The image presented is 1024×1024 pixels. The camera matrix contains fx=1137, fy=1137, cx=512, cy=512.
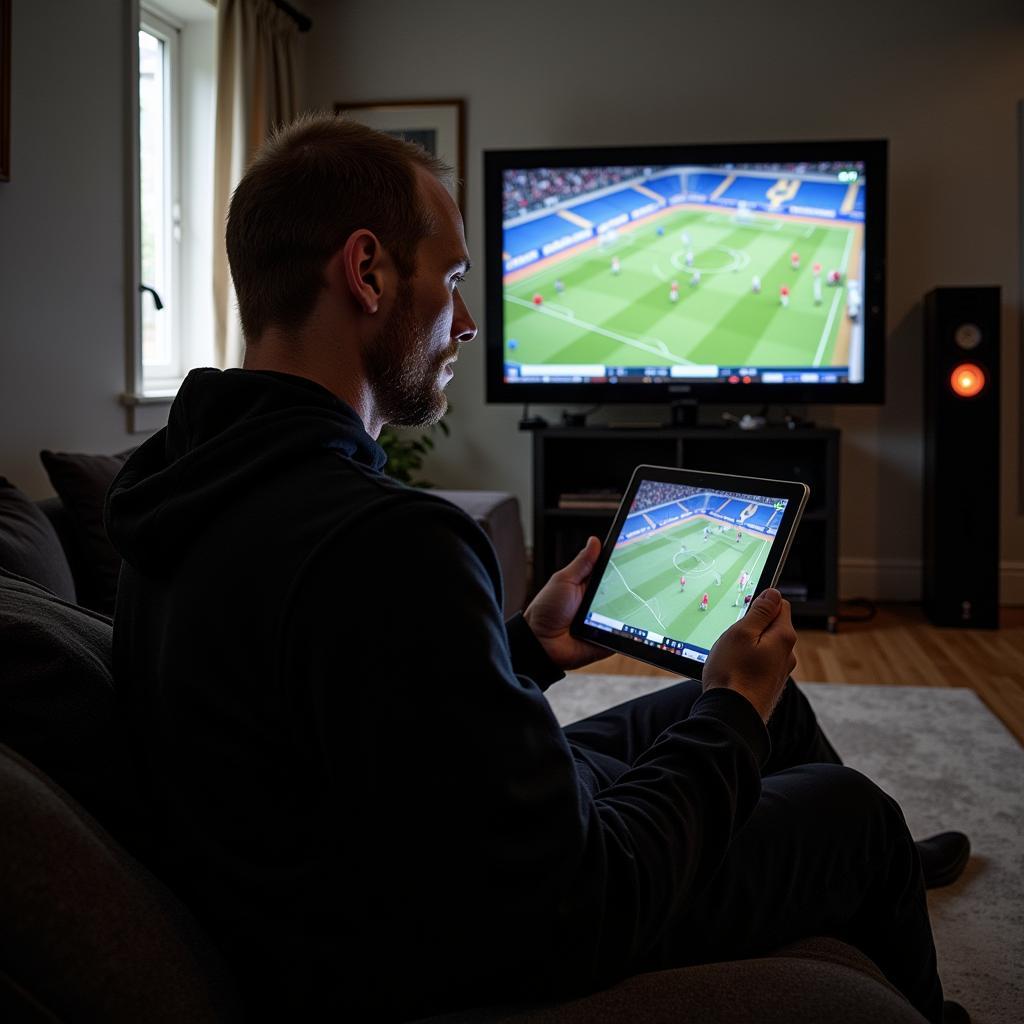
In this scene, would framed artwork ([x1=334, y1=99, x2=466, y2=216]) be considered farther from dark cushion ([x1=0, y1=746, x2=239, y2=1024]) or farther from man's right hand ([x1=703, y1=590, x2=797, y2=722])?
dark cushion ([x1=0, y1=746, x2=239, y2=1024])

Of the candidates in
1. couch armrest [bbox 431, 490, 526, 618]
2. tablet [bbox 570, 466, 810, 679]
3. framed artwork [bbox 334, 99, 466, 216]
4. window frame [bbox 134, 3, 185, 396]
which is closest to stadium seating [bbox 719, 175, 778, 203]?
framed artwork [bbox 334, 99, 466, 216]

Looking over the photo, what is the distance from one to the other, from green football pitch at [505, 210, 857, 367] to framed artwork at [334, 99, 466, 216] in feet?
2.39

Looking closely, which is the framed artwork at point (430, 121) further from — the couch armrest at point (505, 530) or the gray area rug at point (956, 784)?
the gray area rug at point (956, 784)

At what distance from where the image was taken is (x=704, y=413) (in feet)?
16.5

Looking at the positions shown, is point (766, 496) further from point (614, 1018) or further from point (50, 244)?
point (50, 244)

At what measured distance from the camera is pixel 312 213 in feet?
3.56

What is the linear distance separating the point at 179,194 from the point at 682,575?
3580 mm

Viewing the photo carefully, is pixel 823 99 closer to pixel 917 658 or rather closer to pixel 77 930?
pixel 917 658

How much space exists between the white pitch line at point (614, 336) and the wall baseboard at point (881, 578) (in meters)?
1.20

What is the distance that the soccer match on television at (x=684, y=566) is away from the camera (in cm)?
132

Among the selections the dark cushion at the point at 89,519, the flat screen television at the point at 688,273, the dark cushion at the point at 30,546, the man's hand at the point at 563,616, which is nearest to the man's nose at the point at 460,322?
the man's hand at the point at 563,616

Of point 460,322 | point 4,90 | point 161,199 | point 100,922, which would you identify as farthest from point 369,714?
point 161,199

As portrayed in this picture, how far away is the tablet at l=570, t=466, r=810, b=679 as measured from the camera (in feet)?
4.28

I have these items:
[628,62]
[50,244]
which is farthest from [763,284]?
[50,244]
